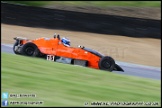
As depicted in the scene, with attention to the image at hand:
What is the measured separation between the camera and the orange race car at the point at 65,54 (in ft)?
46.3

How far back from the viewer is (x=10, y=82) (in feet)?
20.6

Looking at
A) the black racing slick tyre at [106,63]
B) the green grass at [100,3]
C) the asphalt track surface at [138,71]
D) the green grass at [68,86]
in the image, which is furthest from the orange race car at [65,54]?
the green grass at [100,3]

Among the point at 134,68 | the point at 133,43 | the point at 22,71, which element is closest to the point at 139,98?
the point at 22,71

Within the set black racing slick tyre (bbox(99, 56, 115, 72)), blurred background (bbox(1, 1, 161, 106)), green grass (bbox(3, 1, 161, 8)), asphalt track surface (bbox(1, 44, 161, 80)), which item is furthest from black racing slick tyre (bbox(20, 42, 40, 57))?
green grass (bbox(3, 1, 161, 8))

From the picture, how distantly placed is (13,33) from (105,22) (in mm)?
5534

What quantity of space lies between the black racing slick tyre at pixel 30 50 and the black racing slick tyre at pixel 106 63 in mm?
2254

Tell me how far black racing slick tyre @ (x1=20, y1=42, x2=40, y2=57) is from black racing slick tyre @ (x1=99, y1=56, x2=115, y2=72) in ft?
7.40

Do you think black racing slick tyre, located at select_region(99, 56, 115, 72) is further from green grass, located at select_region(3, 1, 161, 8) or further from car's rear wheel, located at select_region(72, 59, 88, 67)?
green grass, located at select_region(3, 1, 161, 8)

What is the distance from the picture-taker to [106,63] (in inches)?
555

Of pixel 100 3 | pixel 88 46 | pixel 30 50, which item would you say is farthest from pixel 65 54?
pixel 100 3

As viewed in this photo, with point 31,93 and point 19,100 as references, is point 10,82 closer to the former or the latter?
point 31,93

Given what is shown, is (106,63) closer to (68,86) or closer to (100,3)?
(68,86)

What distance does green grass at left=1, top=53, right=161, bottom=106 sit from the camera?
5766 millimetres

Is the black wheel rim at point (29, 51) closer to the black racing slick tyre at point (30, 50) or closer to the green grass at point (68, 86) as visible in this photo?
the black racing slick tyre at point (30, 50)
